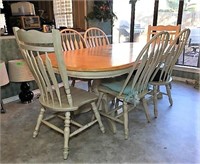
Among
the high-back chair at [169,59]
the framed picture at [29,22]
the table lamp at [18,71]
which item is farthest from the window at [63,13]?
the high-back chair at [169,59]

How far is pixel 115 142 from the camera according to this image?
1866 millimetres

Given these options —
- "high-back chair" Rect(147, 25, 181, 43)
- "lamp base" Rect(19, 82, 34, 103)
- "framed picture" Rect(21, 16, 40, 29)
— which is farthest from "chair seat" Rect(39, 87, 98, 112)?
"framed picture" Rect(21, 16, 40, 29)

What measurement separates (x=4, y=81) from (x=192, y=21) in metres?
3.25

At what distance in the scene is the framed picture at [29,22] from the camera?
10.9 ft

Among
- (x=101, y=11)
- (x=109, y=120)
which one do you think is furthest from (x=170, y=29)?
(x=109, y=120)

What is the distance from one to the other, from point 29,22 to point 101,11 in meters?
1.39

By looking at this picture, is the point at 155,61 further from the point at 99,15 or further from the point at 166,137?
the point at 99,15

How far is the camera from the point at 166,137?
6.36 feet

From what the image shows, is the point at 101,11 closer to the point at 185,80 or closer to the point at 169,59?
the point at 185,80

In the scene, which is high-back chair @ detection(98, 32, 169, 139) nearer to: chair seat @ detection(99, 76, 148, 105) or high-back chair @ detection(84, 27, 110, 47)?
chair seat @ detection(99, 76, 148, 105)

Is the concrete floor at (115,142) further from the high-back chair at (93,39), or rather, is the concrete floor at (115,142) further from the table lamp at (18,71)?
the high-back chair at (93,39)

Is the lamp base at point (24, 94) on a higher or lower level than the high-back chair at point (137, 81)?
lower

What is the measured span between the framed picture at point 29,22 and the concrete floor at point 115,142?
159cm

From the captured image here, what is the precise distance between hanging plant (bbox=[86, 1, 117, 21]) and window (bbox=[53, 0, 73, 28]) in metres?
0.55
